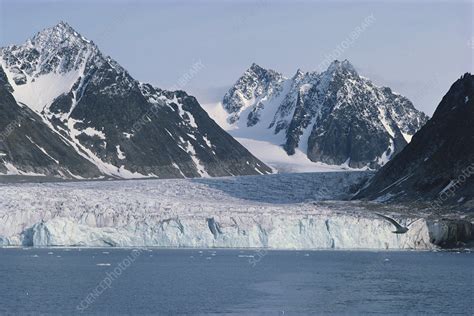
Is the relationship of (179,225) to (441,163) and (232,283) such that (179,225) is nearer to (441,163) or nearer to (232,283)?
(232,283)

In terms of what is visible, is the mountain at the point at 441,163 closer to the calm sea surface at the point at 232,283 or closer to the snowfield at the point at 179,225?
the snowfield at the point at 179,225

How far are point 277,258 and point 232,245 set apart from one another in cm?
455

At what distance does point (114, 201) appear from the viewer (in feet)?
314

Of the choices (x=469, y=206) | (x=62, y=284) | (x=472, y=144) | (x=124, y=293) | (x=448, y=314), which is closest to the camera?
(x=448, y=314)

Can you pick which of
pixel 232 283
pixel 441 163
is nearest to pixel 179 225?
pixel 232 283

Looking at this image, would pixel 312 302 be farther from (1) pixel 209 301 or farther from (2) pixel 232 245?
(2) pixel 232 245

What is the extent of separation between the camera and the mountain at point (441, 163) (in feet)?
394

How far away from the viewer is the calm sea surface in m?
53.8

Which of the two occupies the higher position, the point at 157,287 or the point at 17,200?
A: the point at 17,200

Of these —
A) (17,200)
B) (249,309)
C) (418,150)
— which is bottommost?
(249,309)

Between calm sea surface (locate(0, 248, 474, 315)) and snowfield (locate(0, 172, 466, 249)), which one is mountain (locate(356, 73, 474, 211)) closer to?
snowfield (locate(0, 172, 466, 249))

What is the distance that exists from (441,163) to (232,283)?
2776 inches

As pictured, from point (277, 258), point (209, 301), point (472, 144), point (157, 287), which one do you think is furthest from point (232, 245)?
point (472, 144)

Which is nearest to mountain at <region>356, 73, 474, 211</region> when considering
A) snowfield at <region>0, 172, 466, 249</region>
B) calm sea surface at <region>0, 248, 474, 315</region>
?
snowfield at <region>0, 172, 466, 249</region>
